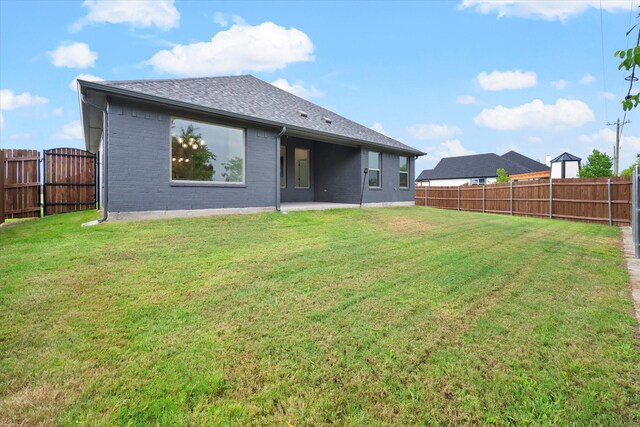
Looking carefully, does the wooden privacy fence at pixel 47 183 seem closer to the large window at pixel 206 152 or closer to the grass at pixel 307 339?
the large window at pixel 206 152

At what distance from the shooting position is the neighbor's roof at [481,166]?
36.1m

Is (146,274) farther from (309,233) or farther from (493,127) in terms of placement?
(493,127)

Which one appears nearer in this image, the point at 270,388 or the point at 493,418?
the point at 493,418

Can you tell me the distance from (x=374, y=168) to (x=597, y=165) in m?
23.6

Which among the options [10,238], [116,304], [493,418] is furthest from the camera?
[10,238]

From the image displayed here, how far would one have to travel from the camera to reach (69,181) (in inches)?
408

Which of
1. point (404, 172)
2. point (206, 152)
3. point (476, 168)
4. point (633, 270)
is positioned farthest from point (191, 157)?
point (476, 168)

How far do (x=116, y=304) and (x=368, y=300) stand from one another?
2385 millimetres

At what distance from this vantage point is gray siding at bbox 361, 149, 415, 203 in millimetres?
13000

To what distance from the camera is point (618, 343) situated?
2.40 metres

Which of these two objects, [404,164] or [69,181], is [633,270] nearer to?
[404,164]

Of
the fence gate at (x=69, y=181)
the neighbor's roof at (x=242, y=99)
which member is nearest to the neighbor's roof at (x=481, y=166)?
the neighbor's roof at (x=242, y=99)

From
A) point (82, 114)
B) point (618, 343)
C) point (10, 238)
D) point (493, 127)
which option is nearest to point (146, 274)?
point (10, 238)

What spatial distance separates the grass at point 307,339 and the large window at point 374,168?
8.90 meters
